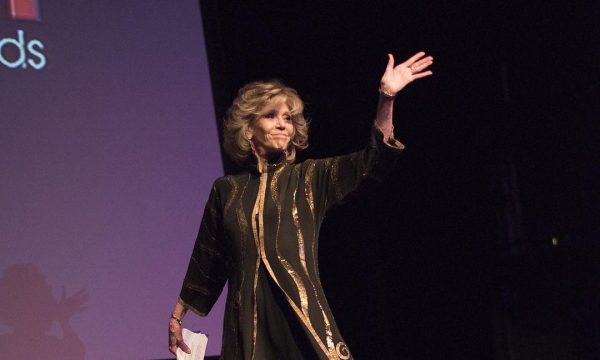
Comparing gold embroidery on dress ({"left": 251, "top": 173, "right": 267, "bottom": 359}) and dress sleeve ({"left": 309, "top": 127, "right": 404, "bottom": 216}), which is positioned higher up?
dress sleeve ({"left": 309, "top": 127, "right": 404, "bottom": 216})

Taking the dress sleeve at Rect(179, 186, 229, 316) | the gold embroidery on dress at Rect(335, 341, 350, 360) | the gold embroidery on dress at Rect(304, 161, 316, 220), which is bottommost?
the gold embroidery on dress at Rect(335, 341, 350, 360)

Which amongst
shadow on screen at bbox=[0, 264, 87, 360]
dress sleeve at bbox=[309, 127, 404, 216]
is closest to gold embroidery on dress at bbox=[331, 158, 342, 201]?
dress sleeve at bbox=[309, 127, 404, 216]

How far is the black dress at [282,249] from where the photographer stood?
206 cm

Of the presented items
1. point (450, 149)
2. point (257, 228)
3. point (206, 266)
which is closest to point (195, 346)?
point (206, 266)

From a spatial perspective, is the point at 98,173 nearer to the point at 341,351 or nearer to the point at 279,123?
the point at 279,123

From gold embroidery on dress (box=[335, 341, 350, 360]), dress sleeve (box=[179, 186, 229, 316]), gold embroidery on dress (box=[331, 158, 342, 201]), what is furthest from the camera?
dress sleeve (box=[179, 186, 229, 316])

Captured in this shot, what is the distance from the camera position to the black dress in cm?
206

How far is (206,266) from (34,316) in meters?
0.85

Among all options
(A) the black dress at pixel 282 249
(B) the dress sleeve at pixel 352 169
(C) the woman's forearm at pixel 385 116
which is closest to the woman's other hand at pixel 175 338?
(A) the black dress at pixel 282 249

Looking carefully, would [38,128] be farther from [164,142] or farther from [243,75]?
[243,75]

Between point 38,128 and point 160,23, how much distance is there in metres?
0.67

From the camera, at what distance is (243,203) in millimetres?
2275

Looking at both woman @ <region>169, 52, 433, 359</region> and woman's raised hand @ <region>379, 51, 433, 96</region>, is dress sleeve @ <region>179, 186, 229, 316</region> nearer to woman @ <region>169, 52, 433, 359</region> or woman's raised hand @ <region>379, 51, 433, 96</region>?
woman @ <region>169, 52, 433, 359</region>

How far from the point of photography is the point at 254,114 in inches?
94.7
